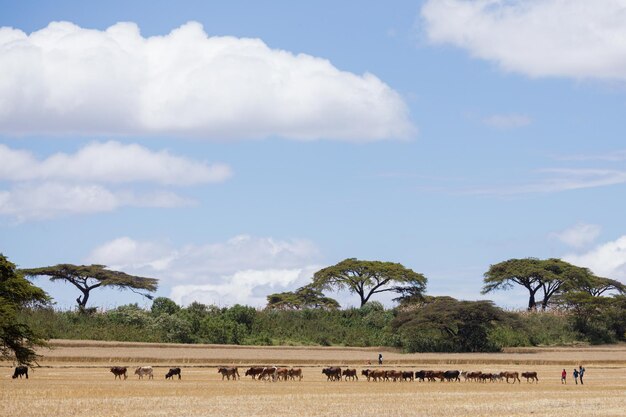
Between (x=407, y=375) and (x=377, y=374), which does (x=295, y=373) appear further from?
(x=407, y=375)

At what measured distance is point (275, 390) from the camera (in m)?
51.7

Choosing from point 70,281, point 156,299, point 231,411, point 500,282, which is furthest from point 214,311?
point 231,411

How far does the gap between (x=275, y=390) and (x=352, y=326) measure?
54.2 m

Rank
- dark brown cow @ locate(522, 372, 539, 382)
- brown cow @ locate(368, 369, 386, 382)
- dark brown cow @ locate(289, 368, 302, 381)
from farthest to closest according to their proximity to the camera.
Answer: dark brown cow @ locate(522, 372, 539, 382) → brown cow @ locate(368, 369, 386, 382) → dark brown cow @ locate(289, 368, 302, 381)

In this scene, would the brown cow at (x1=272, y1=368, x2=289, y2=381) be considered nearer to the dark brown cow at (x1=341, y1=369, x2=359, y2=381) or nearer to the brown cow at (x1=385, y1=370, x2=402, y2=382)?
the dark brown cow at (x1=341, y1=369, x2=359, y2=381)

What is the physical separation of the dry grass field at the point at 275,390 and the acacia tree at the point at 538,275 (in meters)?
40.8

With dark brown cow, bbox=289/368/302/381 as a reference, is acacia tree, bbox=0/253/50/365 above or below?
above

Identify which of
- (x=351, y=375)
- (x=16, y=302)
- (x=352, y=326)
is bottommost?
(x=351, y=375)

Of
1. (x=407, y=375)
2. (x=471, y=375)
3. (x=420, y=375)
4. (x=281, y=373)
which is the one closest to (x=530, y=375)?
(x=471, y=375)

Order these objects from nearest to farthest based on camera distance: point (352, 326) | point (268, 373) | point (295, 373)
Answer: point (268, 373) < point (295, 373) < point (352, 326)

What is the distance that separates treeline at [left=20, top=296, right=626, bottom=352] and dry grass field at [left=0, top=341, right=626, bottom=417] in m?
6.01

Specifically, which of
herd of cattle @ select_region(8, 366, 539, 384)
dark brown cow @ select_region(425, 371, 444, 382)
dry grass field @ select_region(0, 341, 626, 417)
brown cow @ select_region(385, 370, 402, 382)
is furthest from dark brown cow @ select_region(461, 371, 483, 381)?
brown cow @ select_region(385, 370, 402, 382)

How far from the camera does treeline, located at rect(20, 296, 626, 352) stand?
302 feet

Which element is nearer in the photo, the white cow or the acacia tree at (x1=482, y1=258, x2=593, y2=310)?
the white cow
